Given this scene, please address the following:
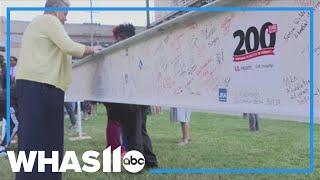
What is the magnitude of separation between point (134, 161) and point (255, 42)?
2.81m

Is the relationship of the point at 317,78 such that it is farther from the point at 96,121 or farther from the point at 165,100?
the point at 96,121

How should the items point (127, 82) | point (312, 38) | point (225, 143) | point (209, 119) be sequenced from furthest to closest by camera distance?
point (209, 119)
point (225, 143)
point (127, 82)
point (312, 38)

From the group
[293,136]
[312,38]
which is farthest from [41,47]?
[293,136]

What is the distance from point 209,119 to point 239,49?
30.4 ft

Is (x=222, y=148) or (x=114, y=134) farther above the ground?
(x=114, y=134)

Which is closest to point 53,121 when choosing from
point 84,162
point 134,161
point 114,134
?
point 134,161

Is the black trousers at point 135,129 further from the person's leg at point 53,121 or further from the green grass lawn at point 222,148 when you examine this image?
the person's leg at point 53,121

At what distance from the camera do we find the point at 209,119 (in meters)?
12.3

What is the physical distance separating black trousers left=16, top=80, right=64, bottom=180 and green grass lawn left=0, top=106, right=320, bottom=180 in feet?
3.66

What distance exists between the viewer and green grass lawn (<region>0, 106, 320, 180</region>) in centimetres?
529

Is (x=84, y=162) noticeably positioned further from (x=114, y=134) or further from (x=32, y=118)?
(x=32, y=118)

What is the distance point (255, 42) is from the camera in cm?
300

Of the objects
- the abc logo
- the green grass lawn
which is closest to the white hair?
the green grass lawn

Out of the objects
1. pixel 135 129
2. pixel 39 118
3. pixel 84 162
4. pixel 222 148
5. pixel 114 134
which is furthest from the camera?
pixel 222 148
